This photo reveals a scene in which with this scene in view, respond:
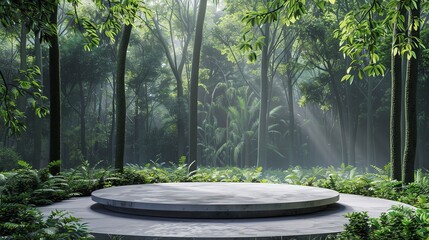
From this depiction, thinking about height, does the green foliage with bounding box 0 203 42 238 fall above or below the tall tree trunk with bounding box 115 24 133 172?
below

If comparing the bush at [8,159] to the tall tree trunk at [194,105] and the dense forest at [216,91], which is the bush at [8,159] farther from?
the tall tree trunk at [194,105]

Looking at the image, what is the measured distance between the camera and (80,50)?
38656 millimetres

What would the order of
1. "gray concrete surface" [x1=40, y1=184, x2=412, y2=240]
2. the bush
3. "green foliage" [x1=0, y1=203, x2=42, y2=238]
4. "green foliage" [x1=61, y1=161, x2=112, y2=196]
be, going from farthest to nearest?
the bush → "green foliage" [x1=61, y1=161, x2=112, y2=196] → "gray concrete surface" [x1=40, y1=184, x2=412, y2=240] → "green foliage" [x1=0, y1=203, x2=42, y2=238]

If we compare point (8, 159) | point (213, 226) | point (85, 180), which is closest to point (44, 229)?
point (213, 226)

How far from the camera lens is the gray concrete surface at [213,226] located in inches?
288

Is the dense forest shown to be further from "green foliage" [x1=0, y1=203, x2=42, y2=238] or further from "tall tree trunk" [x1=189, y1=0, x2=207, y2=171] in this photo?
"green foliage" [x1=0, y1=203, x2=42, y2=238]

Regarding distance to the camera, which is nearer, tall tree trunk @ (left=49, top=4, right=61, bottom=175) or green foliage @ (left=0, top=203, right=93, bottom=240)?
green foliage @ (left=0, top=203, right=93, bottom=240)

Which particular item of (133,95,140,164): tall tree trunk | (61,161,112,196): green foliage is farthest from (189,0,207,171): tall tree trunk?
(133,95,140,164): tall tree trunk

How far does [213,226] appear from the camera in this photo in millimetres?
8266

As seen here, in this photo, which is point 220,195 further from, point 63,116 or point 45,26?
point 63,116

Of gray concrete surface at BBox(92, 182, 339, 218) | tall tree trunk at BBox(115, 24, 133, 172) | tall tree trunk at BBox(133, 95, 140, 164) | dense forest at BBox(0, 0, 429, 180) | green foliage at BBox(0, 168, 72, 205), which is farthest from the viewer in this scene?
tall tree trunk at BBox(133, 95, 140, 164)

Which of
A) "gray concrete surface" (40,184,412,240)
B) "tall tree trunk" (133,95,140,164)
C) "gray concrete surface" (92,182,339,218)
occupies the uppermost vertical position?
"tall tree trunk" (133,95,140,164)

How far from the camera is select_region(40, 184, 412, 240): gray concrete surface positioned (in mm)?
7312

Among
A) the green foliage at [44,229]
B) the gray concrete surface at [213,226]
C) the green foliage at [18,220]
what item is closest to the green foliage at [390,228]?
the gray concrete surface at [213,226]
